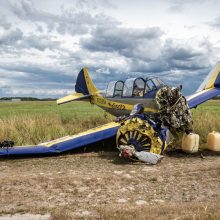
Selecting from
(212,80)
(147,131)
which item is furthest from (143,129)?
(212,80)

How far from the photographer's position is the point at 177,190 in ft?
22.8

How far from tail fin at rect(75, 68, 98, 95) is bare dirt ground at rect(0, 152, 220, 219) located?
1119 centimetres

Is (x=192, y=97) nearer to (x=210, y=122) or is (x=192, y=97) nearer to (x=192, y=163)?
(x=210, y=122)

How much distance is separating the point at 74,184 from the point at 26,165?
2784mm

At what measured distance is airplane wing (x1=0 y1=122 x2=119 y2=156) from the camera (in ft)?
34.0

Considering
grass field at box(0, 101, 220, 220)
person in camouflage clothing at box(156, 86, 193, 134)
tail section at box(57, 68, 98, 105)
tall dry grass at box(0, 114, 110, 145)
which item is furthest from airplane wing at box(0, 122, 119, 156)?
tail section at box(57, 68, 98, 105)

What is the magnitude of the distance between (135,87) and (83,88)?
8.10m

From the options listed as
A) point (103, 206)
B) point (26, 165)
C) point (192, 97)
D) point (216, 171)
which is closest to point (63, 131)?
point (26, 165)

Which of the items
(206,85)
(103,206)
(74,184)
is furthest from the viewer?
(206,85)

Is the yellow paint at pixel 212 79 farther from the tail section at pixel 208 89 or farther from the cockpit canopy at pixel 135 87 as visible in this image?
the cockpit canopy at pixel 135 87

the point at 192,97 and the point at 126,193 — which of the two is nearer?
the point at 126,193

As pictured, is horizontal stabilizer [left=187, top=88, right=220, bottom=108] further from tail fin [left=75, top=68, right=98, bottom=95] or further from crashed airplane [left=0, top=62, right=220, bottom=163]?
tail fin [left=75, top=68, right=98, bottom=95]

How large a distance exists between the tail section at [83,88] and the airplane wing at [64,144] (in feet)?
30.1

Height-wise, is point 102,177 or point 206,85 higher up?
point 206,85
